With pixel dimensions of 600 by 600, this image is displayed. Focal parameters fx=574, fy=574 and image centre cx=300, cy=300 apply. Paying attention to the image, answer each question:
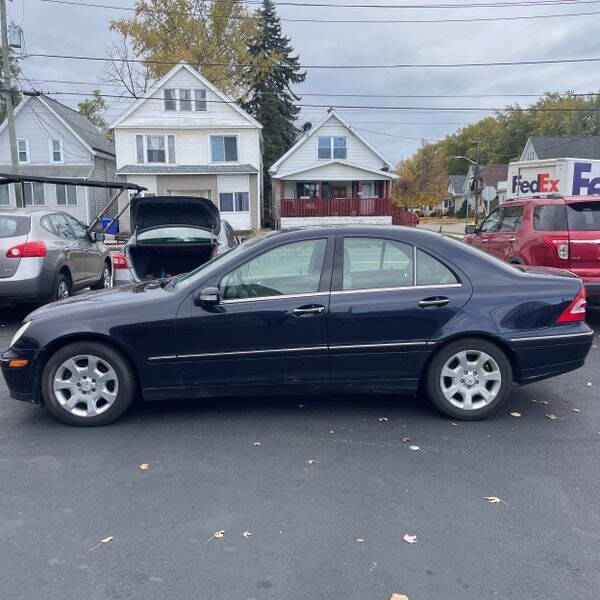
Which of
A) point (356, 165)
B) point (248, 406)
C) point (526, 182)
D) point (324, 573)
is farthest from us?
point (356, 165)

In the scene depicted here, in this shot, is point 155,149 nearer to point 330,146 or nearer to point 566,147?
point 330,146

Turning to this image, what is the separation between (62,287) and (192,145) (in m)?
25.0

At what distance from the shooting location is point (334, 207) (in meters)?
33.4

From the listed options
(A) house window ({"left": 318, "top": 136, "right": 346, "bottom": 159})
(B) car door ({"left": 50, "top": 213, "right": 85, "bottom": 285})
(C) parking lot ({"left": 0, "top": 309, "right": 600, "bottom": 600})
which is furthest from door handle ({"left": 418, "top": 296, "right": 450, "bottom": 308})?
(A) house window ({"left": 318, "top": 136, "right": 346, "bottom": 159})

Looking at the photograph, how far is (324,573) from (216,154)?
3123 centimetres

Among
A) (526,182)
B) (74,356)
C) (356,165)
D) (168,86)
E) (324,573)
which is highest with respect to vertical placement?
(168,86)

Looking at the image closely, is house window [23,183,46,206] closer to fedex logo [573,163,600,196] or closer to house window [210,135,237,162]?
house window [210,135,237,162]

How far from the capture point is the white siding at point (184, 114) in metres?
31.2

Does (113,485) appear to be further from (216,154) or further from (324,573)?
(216,154)

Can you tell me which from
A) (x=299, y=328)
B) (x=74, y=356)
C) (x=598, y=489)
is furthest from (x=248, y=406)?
(x=598, y=489)

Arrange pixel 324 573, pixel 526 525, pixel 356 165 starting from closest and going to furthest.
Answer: pixel 324 573 → pixel 526 525 → pixel 356 165

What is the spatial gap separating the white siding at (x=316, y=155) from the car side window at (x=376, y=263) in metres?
30.8

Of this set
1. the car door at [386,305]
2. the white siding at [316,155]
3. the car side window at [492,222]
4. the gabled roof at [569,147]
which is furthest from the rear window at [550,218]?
A: the gabled roof at [569,147]

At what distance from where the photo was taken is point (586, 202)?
7.61 meters
